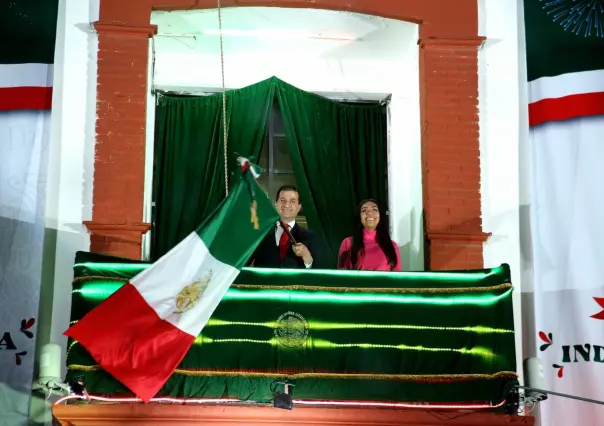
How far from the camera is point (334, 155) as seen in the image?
8508 millimetres

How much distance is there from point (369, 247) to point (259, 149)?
1.48m

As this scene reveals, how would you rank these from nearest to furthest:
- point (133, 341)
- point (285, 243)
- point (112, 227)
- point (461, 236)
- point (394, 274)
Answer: point (133, 341) < point (394, 274) < point (285, 243) < point (112, 227) < point (461, 236)

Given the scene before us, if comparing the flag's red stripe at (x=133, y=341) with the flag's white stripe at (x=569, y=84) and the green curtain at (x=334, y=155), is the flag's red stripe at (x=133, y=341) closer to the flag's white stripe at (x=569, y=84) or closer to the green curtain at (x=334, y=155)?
the green curtain at (x=334, y=155)

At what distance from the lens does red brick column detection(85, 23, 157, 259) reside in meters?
7.50

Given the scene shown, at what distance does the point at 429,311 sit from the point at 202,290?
4.82 ft

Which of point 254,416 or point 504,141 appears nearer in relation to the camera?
point 254,416

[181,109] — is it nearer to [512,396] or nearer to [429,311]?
[429,311]

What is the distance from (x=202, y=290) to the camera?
6.52 metres

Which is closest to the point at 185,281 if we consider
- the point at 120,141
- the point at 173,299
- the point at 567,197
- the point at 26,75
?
the point at 173,299

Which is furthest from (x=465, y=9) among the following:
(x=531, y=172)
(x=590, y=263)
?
(x=590, y=263)

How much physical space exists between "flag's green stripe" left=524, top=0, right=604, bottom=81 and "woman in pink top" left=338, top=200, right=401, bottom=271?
177 centimetres

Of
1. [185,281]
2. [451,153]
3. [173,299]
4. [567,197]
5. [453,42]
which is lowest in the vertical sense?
[173,299]

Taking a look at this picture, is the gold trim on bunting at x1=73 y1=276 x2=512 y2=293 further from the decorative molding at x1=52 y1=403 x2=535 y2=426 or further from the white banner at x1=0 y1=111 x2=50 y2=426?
the white banner at x1=0 y1=111 x2=50 y2=426

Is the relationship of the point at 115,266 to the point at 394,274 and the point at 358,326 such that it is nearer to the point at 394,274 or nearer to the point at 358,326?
the point at 358,326
